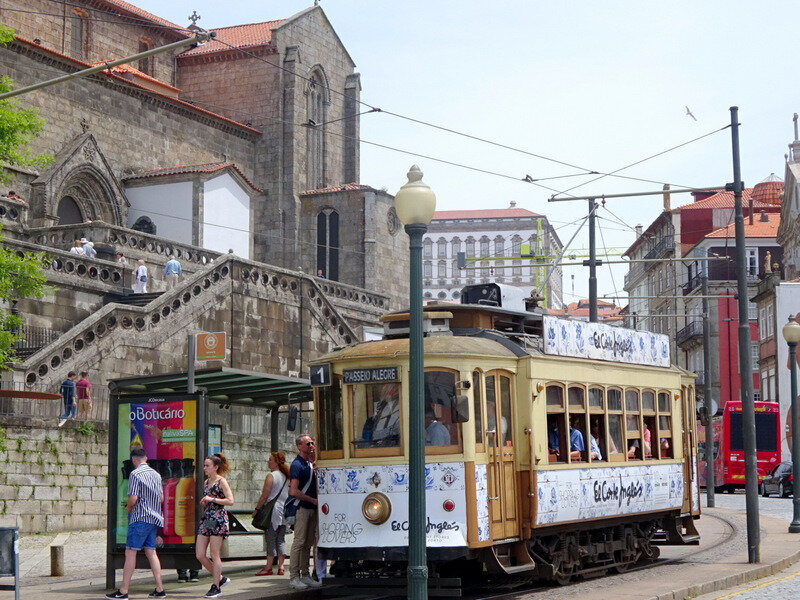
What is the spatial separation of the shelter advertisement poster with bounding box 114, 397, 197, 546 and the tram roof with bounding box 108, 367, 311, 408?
390 mm

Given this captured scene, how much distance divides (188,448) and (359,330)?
28010 mm

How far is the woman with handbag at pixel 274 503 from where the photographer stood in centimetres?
1529

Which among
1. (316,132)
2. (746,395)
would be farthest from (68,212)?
(746,395)

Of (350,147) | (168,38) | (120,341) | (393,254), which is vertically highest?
(168,38)

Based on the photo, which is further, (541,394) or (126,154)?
(126,154)

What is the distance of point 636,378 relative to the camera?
16.7 m

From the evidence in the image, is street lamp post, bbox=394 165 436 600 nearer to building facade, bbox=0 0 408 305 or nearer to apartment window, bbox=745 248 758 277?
building facade, bbox=0 0 408 305

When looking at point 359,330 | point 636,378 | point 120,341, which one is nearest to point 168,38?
point 359,330

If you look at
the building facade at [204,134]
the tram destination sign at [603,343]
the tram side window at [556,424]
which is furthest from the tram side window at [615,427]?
the building facade at [204,134]

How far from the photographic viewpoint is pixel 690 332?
68.2 metres

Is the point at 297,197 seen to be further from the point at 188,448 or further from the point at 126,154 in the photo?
the point at 188,448

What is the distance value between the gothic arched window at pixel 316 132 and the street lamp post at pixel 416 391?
44.2m

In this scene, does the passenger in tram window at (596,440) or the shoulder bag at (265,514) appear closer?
the shoulder bag at (265,514)

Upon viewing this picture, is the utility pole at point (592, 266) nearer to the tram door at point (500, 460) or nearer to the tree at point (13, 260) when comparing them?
the tree at point (13, 260)
